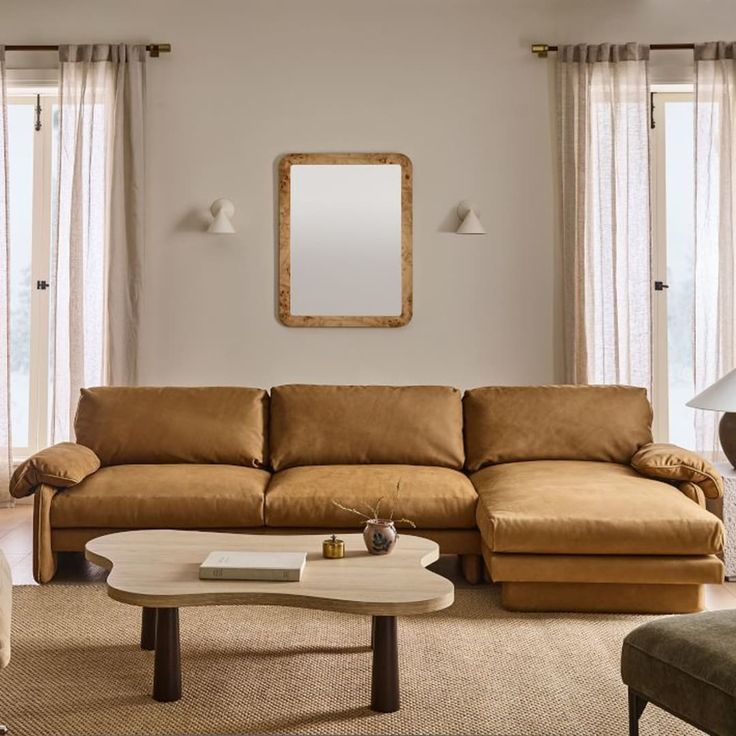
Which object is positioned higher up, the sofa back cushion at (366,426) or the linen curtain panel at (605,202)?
the linen curtain panel at (605,202)

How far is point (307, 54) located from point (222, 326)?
1675 mm

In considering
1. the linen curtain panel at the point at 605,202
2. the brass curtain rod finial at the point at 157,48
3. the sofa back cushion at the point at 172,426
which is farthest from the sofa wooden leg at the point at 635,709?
the brass curtain rod finial at the point at 157,48

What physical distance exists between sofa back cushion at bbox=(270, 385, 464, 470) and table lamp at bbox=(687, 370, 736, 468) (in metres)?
1.16

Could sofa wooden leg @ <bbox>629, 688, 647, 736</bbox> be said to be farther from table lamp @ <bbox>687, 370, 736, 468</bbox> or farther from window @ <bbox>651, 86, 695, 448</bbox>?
window @ <bbox>651, 86, 695, 448</bbox>

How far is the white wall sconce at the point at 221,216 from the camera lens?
5031mm

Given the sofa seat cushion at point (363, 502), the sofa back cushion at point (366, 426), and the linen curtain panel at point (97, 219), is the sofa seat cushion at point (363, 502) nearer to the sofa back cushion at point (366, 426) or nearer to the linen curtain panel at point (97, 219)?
the sofa back cushion at point (366, 426)

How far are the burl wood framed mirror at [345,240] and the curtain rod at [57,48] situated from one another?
0.96 meters

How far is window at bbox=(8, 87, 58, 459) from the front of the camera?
17.9 feet

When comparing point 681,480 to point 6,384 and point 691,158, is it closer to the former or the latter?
point 691,158

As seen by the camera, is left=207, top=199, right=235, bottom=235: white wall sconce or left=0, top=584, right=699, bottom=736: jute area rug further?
left=207, top=199, right=235, bottom=235: white wall sconce

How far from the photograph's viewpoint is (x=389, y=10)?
16.9 feet

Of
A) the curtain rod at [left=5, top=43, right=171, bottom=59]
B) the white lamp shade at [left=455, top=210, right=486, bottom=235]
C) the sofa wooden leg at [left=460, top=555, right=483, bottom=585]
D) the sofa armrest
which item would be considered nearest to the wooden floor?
the sofa wooden leg at [left=460, top=555, right=483, bottom=585]

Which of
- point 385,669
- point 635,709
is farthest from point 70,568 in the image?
point 635,709

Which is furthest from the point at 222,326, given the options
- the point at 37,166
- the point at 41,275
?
the point at 37,166
